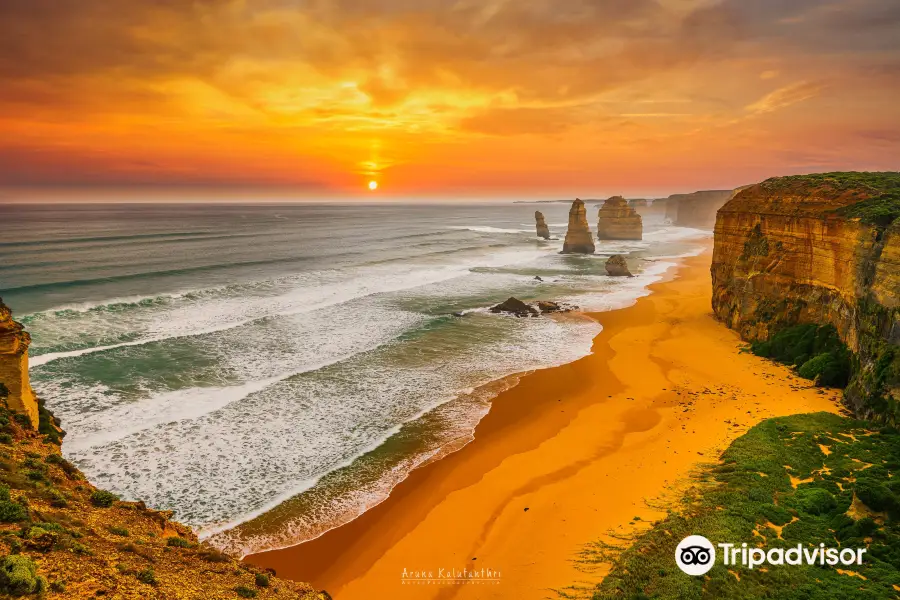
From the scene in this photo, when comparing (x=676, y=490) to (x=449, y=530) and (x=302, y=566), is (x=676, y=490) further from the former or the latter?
(x=302, y=566)

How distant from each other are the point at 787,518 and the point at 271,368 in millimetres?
20556

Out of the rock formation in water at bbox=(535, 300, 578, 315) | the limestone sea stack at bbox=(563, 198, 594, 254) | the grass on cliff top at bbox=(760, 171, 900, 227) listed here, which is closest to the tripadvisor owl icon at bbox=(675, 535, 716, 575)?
the grass on cliff top at bbox=(760, 171, 900, 227)

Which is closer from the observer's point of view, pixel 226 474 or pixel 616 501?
pixel 616 501

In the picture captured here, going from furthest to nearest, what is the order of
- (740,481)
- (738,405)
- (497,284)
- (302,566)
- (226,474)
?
(497,284) < (738,405) < (226,474) < (740,481) < (302,566)

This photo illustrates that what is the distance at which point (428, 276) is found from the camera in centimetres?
5034

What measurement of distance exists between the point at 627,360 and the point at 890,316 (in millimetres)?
10563

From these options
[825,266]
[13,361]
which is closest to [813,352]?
[825,266]

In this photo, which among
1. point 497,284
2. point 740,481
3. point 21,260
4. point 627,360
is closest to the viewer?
point 740,481

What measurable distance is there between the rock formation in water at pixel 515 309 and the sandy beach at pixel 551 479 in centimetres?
A: 1018

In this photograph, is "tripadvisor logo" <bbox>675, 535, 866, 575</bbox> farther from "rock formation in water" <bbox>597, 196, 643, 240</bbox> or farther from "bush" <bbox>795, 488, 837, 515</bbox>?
"rock formation in water" <bbox>597, 196, 643, 240</bbox>

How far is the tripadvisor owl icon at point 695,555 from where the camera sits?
873 centimetres

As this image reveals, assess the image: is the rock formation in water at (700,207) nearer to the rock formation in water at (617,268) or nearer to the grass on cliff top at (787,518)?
the rock formation in water at (617,268)

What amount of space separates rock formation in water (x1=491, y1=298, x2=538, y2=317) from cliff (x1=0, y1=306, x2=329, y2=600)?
2687cm

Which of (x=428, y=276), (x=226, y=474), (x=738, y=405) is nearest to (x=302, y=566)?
(x=226, y=474)
